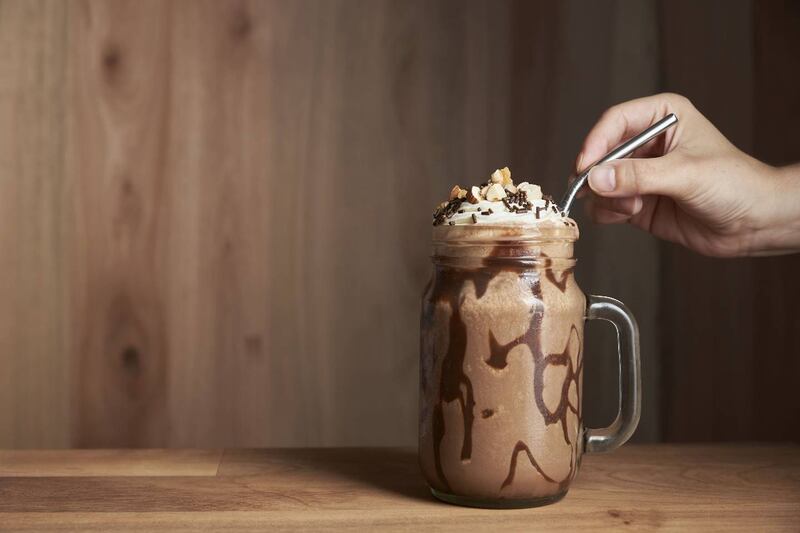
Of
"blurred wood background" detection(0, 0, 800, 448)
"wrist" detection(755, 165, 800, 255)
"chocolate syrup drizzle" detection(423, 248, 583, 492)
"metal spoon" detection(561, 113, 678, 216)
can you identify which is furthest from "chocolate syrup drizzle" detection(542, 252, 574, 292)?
"blurred wood background" detection(0, 0, 800, 448)

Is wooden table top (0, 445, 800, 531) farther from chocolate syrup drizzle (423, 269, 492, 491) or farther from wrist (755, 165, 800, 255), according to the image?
wrist (755, 165, 800, 255)

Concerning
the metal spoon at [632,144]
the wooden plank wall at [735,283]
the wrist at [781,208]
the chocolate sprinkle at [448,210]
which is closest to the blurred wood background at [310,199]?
the wooden plank wall at [735,283]

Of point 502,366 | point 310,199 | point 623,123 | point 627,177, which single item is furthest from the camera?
point 310,199

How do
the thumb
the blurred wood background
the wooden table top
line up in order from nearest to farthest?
the wooden table top, the thumb, the blurred wood background

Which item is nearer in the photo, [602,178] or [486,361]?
[486,361]

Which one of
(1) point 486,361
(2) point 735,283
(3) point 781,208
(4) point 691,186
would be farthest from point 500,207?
(2) point 735,283

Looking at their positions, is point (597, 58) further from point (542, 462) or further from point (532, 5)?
point (542, 462)

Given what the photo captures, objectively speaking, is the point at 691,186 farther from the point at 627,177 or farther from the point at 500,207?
the point at 500,207
